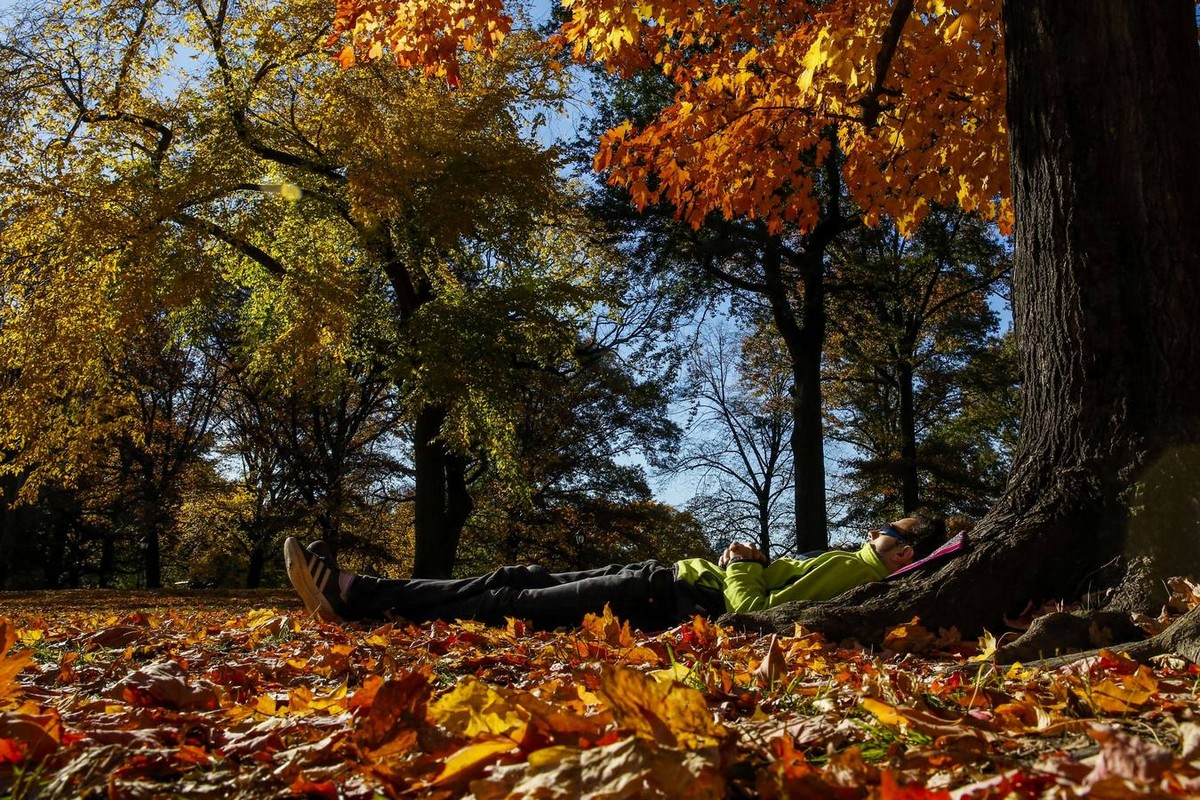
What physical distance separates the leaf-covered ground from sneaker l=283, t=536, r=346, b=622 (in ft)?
7.84

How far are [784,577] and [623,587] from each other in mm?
870

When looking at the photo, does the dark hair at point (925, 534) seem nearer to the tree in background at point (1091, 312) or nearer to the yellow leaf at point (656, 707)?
the tree in background at point (1091, 312)

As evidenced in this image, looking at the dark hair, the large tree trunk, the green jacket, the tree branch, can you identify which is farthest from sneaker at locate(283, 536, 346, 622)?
the tree branch

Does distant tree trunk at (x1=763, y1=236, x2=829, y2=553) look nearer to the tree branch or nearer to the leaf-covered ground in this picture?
the tree branch

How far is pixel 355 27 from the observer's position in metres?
6.60

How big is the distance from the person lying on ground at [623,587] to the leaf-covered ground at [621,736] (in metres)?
2.18

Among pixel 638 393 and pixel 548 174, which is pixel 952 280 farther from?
pixel 548 174

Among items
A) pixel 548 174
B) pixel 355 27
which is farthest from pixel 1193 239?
pixel 548 174

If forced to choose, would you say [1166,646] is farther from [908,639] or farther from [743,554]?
[743,554]

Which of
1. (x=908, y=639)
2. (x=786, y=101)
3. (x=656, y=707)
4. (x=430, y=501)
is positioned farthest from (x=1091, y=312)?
(x=430, y=501)

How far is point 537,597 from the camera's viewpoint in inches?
182

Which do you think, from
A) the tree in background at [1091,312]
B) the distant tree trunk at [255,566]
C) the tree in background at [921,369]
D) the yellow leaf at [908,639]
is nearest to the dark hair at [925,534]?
the tree in background at [1091,312]

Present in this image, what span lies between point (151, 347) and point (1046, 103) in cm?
2453

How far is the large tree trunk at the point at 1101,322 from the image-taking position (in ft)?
11.0
